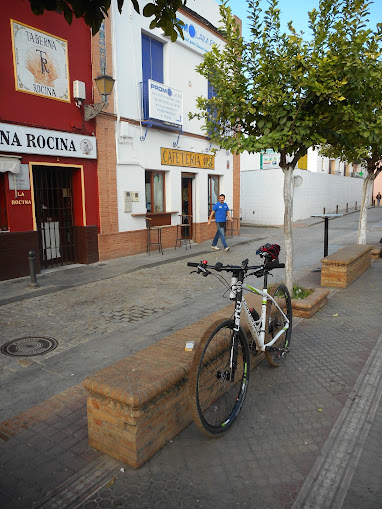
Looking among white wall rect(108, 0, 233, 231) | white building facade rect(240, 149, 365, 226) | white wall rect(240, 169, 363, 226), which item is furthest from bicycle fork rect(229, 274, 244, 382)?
white wall rect(240, 169, 363, 226)

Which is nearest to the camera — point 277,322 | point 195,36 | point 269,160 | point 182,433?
point 182,433

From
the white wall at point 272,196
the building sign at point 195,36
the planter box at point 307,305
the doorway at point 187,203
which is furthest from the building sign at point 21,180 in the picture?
the white wall at point 272,196

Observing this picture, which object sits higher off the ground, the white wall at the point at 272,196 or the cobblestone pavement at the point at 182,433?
the white wall at the point at 272,196

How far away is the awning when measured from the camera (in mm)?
8438

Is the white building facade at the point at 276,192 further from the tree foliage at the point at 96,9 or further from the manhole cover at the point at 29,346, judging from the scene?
the tree foliage at the point at 96,9

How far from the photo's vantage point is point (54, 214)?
33.9 feet

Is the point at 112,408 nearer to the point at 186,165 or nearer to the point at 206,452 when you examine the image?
the point at 206,452

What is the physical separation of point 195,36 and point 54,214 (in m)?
8.68

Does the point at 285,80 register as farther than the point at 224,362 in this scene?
Yes

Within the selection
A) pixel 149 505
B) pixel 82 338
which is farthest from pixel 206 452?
pixel 82 338

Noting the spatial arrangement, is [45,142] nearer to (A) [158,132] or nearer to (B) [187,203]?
(A) [158,132]

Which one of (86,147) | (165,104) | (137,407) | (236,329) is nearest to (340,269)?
(236,329)

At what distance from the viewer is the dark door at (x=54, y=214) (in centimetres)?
991

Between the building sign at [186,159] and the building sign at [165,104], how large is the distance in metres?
0.99
